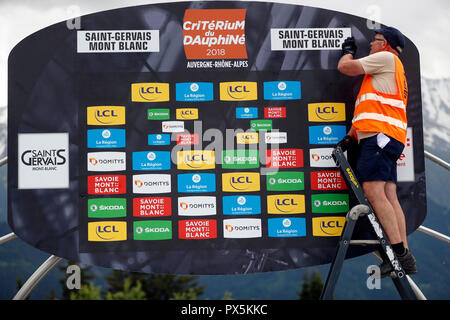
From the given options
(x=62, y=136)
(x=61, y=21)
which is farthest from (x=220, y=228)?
(x=61, y=21)

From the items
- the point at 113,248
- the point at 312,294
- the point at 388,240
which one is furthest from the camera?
the point at 312,294

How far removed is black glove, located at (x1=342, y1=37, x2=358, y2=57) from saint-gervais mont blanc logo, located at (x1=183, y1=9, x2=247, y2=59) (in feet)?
2.61

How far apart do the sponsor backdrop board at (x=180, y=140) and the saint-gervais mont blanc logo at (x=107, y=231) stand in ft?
0.04

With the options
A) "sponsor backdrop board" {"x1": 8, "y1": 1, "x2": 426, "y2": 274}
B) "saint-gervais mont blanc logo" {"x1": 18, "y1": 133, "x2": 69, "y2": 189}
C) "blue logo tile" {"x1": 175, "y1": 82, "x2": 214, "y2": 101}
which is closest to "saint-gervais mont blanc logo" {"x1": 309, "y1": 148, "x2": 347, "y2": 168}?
"sponsor backdrop board" {"x1": 8, "y1": 1, "x2": 426, "y2": 274}

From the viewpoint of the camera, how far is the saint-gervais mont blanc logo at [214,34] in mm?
3078

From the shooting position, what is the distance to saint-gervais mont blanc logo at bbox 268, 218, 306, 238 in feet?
9.95

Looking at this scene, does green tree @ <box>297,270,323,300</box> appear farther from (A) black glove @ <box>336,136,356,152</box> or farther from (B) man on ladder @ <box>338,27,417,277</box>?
(A) black glove @ <box>336,136,356,152</box>

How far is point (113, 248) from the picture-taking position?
3012 mm

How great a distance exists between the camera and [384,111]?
272cm

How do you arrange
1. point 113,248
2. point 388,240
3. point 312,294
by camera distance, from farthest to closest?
point 312,294
point 113,248
point 388,240

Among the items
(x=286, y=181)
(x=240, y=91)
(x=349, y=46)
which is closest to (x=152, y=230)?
(x=286, y=181)

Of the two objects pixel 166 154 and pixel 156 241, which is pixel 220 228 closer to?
pixel 156 241

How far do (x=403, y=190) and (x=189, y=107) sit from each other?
1.95 m

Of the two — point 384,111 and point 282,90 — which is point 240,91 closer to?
point 282,90
